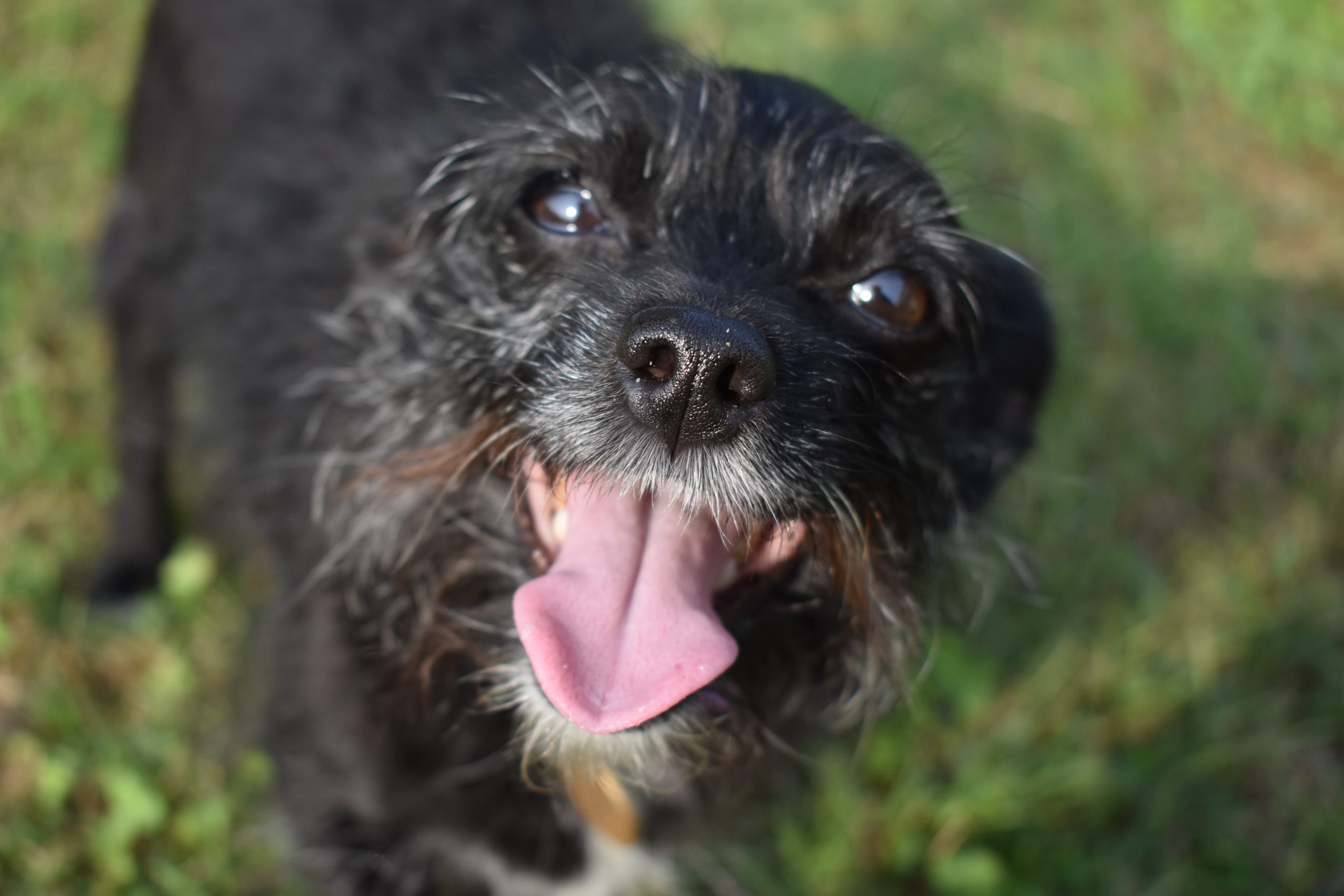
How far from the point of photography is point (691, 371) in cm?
152

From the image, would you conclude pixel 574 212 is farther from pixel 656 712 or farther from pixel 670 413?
pixel 656 712

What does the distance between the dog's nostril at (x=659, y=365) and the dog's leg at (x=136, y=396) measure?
2452 mm

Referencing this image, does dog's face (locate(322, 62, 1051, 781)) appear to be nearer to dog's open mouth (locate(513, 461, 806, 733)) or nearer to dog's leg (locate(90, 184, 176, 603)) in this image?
dog's open mouth (locate(513, 461, 806, 733))

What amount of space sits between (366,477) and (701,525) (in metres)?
0.71

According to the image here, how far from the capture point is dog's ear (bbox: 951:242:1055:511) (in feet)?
7.23

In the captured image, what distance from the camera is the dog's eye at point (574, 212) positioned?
2039 mm

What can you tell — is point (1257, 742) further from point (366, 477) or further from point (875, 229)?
point (366, 477)

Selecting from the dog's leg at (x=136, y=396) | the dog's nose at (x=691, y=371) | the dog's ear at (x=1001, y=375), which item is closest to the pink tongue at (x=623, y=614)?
the dog's nose at (x=691, y=371)

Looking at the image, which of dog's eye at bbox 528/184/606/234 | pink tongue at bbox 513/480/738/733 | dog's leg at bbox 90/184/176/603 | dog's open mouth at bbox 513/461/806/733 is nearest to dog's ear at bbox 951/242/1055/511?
dog's open mouth at bbox 513/461/806/733

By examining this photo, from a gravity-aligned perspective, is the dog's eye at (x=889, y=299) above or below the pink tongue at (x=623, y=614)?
above

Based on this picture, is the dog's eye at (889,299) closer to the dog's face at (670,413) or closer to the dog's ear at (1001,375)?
the dog's face at (670,413)

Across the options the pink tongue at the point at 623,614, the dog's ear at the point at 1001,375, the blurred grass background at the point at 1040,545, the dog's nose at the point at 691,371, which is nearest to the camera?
the dog's nose at the point at 691,371

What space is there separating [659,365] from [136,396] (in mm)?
2655

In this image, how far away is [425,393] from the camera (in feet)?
6.88
